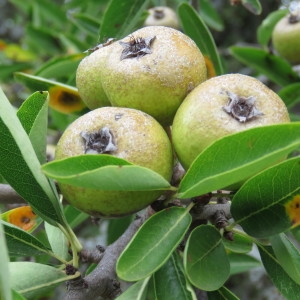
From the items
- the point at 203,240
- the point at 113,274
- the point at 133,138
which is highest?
the point at 133,138

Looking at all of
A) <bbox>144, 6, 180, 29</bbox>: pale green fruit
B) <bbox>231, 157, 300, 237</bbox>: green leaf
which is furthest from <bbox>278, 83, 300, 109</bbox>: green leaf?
<bbox>231, 157, 300, 237</bbox>: green leaf

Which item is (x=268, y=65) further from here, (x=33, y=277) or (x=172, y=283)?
(x=33, y=277)

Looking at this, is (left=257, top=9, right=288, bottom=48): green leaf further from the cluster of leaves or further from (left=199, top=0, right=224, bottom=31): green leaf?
the cluster of leaves

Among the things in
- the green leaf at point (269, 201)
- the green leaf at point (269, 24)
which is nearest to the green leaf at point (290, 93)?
the green leaf at point (269, 24)

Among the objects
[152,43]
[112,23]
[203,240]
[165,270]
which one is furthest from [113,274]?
[112,23]

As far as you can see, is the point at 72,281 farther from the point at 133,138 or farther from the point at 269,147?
the point at 269,147

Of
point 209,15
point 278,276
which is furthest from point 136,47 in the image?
point 209,15
